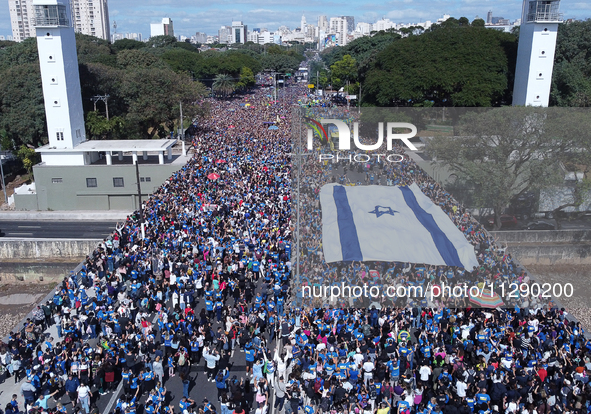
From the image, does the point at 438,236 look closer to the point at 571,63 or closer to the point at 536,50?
the point at 536,50

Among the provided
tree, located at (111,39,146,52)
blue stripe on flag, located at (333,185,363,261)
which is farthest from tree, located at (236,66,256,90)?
blue stripe on flag, located at (333,185,363,261)

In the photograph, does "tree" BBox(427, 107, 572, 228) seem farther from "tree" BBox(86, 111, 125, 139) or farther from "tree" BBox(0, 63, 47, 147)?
"tree" BBox(86, 111, 125, 139)

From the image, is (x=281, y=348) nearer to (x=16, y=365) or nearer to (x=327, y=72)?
(x=16, y=365)

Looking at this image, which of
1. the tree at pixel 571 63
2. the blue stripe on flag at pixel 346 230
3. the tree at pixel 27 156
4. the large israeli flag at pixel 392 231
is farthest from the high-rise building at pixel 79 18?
the large israeli flag at pixel 392 231

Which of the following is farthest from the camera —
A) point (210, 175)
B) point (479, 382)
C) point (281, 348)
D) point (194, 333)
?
point (210, 175)

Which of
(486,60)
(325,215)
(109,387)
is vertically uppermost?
(486,60)

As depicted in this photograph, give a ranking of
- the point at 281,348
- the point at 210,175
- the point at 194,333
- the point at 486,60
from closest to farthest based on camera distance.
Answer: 1. the point at 194,333
2. the point at 281,348
3. the point at 210,175
4. the point at 486,60

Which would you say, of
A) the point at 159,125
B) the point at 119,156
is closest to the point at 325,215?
the point at 119,156
